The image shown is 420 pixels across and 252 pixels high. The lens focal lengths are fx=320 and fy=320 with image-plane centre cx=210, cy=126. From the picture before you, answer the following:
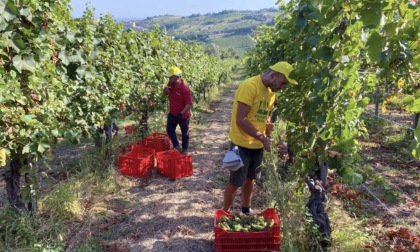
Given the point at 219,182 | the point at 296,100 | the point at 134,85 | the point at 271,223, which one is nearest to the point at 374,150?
the point at 219,182

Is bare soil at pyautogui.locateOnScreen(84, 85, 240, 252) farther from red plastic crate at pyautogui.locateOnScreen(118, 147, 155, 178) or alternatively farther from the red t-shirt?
the red t-shirt

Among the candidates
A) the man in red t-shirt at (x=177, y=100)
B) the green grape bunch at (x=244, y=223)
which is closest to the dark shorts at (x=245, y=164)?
the green grape bunch at (x=244, y=223)

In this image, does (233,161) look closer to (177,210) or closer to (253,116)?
(253,116)

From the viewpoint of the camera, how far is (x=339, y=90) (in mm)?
2488

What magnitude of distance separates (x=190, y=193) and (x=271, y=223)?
1822mm

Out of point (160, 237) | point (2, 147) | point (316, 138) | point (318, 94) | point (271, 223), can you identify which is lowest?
point (160, 237)

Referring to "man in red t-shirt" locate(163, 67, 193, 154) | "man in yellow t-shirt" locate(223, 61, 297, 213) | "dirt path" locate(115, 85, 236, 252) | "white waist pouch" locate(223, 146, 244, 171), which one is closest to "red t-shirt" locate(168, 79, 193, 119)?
"man in red t-shirt" locate(163, 67, 193, 154)

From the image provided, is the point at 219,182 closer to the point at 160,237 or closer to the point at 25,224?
the point at 160,237

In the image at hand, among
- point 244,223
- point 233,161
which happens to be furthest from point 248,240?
point 233,161

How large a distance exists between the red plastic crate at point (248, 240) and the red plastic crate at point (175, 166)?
88.8 inches

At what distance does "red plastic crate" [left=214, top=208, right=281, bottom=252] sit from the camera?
2.98 meters

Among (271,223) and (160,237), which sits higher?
(271,223)

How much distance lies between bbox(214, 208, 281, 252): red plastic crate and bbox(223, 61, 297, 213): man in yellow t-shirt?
598mm

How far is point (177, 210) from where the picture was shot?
422 cm
